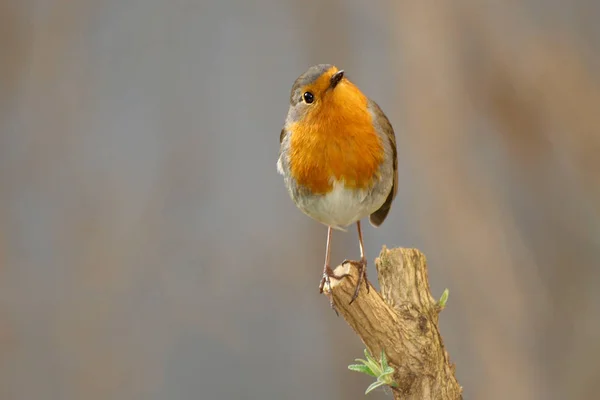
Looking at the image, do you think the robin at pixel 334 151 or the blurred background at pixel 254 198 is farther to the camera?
the blurred background at pixel 254 198

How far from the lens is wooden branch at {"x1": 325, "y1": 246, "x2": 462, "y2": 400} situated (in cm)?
155

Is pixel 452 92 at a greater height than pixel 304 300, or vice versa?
pixel 452 92

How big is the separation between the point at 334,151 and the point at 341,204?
5.2 inches

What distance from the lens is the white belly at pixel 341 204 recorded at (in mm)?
1689

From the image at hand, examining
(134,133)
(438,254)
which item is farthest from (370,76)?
(134,133)

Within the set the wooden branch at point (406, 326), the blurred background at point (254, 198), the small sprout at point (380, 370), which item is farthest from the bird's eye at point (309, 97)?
the blurred background at point (254, 198)

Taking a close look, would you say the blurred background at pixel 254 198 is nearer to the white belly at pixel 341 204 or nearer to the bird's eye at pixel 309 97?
the white belly at pixel 341 204

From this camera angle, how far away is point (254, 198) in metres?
2.99

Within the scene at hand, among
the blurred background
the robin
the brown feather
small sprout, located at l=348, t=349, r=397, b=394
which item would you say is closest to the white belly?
the robin

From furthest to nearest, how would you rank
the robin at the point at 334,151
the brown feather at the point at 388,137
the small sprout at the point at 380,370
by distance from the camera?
the brown feather at the point at 388,137 < the robin at the point at 334,151 < the small sprout at the point at 380,370

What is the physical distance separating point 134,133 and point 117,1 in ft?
1.66

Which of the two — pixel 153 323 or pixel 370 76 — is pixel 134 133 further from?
pixel 370 76

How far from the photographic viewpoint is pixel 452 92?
286 cm

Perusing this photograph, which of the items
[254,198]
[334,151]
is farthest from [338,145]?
[254,198]
